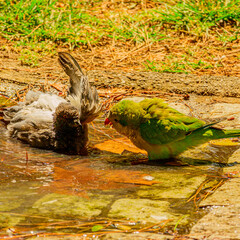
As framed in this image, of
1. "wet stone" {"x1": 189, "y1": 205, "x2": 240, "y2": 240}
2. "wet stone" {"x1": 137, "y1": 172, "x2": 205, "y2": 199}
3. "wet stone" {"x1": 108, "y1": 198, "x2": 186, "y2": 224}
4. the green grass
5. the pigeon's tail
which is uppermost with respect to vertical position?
the green grass

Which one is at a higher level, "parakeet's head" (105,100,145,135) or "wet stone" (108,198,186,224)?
"parakeet's head" (105,100,145,135)

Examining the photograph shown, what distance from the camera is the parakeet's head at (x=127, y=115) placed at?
381cm

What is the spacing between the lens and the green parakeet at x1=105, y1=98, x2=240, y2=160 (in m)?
3.67

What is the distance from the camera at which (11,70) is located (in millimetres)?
6340

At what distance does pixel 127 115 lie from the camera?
3818mm

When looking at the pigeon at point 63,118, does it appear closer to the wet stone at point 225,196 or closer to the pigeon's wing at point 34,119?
the pigeon's wing at point 34,119

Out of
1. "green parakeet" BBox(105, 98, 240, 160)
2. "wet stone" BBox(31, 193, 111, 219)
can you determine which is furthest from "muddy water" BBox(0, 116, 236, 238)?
"green parakeet" BBox(105, 98, 240, 160)

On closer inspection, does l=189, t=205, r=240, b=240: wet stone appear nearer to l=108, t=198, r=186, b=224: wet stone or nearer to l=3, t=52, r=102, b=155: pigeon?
l=108, t=198, r=186, b=224: wet stone

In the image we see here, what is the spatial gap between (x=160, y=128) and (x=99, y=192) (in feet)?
3.94

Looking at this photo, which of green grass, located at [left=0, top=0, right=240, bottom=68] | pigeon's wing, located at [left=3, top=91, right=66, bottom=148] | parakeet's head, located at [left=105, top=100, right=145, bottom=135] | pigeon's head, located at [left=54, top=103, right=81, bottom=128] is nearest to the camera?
parakeet's head, located at [left=105, top=100, right=145, bottom=135]

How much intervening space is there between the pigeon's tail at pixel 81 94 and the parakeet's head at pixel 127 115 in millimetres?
239

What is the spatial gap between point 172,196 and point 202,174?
66 cm

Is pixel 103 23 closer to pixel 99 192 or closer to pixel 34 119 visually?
pixel 34 119

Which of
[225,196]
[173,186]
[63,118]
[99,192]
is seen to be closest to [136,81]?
[63,118]
